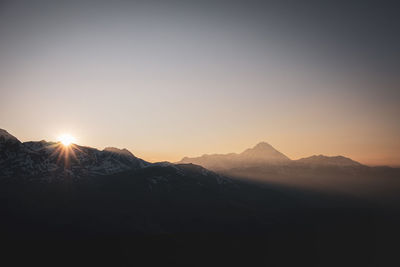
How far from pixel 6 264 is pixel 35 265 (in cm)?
2105

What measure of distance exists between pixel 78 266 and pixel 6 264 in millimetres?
54441

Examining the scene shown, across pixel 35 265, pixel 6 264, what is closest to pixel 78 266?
pixel 35 265

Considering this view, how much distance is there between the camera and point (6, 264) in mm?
192250

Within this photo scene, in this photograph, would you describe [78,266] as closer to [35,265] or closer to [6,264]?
[35,265]

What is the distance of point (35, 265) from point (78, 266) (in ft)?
110

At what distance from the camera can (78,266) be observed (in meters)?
199

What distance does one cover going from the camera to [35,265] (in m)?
196
